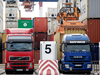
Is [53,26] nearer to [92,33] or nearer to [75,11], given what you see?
[75,11]

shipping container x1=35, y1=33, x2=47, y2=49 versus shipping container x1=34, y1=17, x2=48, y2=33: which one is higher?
shipping container x1=34, y1=17, x2=48, y2=33

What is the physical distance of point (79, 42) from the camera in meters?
10.9

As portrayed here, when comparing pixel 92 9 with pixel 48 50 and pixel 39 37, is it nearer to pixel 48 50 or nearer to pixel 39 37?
pixel 39 37

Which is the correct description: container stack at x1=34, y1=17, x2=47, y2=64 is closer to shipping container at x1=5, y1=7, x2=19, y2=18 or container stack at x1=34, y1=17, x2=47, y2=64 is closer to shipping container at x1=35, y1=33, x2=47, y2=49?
shipping container at x1=35, y1=33, x2=47, y2=49

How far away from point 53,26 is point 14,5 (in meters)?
6.13

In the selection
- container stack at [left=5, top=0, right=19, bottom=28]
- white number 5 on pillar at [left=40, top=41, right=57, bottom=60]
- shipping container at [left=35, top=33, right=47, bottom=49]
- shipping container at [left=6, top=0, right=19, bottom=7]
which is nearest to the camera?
white number 5 on pillar at [left=40, top=41, right=57, bottom=60]

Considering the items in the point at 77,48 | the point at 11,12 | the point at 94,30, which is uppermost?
the point at 11,12

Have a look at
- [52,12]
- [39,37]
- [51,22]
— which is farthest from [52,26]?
[52,12]

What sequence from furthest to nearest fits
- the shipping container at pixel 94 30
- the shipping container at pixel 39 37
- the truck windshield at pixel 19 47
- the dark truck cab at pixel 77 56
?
the shipping container at pixel 39 37, the shipping container at pixel 94 30, the truck windshield at pixel 19 47, the dark truck cab at pixel 77 56

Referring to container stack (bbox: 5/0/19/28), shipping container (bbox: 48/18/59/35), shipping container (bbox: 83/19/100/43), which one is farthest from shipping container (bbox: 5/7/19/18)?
shipping container (bbox: 83/19/100/43)

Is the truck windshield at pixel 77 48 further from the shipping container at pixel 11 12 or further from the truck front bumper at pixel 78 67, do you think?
the shipping container at pixel 11 12

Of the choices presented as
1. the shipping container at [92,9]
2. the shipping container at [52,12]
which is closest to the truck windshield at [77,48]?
the shipping container at [92,9]

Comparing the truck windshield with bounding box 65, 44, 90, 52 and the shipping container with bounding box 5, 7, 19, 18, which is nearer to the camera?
the truck windshield with bounding box 65, 44, 90, 52

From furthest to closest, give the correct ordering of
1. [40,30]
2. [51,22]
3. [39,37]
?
[51,22], [40,30], [39,37]
